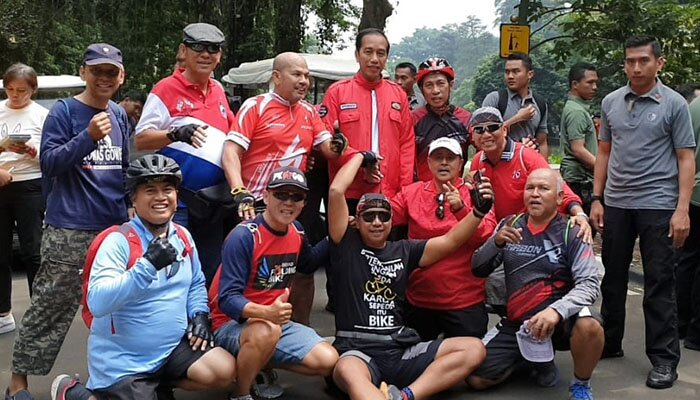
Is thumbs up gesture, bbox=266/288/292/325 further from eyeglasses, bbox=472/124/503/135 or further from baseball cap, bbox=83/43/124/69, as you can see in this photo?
eyeglasses, bbox=472/124/503/135

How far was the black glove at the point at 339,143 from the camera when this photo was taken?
477cm

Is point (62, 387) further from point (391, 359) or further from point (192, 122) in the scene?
point (391, 359)

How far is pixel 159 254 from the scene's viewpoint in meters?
3.45

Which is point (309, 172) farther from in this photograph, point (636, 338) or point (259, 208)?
point (636, 338)

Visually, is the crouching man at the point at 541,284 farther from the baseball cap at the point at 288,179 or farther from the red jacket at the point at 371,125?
the baseball cap at the point at 288,179

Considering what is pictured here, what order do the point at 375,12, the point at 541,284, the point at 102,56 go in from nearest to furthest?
the point at 102,56 < the point at 541,284 < the point at 375,12

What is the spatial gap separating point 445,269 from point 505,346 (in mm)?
606

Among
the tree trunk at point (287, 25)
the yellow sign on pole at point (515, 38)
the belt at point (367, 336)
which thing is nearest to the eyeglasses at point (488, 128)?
the belt at point (367, 336)

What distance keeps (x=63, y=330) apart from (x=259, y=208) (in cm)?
133

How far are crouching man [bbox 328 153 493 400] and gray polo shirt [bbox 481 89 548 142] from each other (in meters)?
1.49

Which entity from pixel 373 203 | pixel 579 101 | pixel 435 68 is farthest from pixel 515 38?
pixel 373 203

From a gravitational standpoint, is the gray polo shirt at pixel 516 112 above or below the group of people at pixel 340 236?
above

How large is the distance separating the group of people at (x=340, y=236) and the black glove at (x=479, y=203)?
1 cm

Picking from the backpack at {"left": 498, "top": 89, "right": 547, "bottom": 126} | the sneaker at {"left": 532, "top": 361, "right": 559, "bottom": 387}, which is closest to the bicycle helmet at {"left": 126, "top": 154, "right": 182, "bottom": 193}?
the sneaker at {"left": 532, "top": 361, "right": 559, "bottom": 387}
